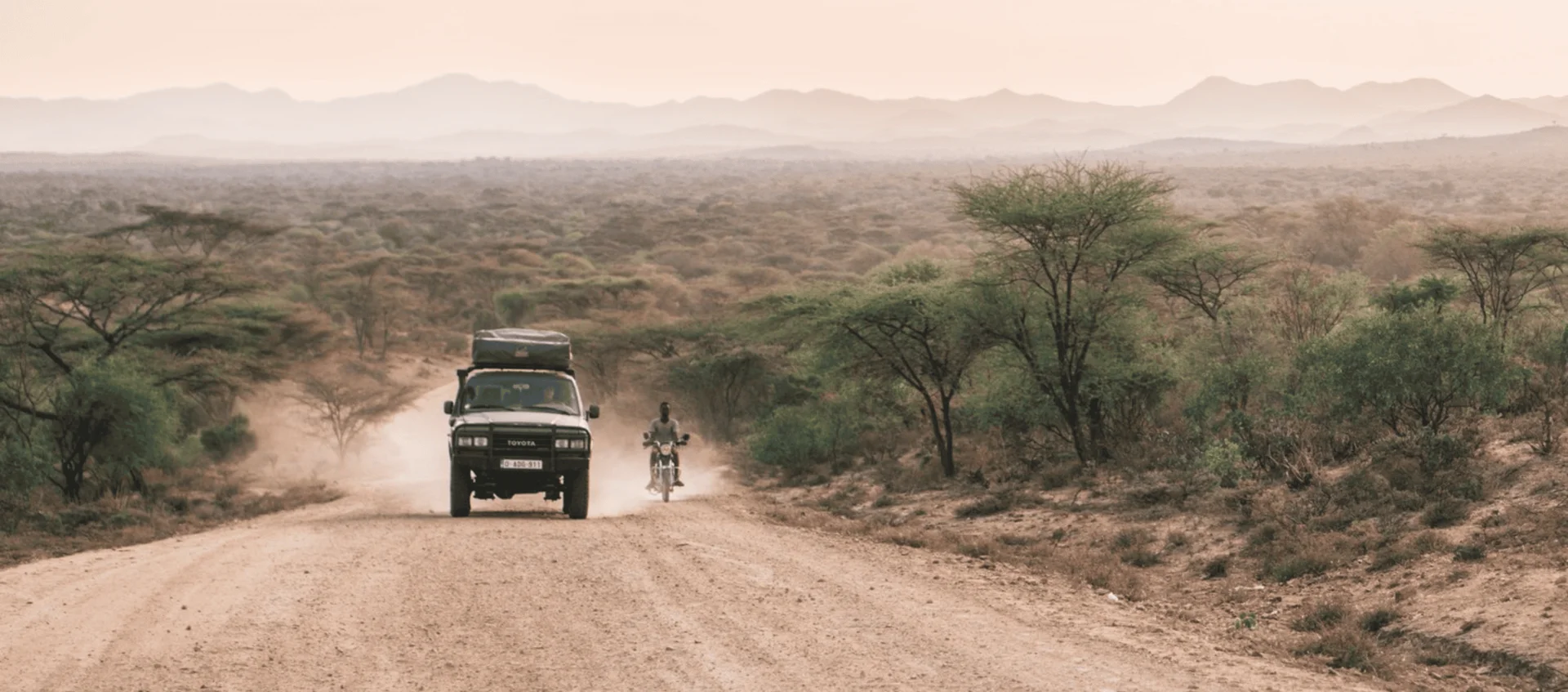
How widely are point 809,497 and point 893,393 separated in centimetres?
660

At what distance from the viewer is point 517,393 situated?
1975 centimetres

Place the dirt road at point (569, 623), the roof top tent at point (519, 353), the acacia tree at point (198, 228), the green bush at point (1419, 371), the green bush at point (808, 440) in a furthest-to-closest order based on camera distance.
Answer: the acacia tree at point (198, 228) < the green bush at point (808, 440) < the roof top tent at point (519, 353) < the green bush at point (1419, 371) < the dirt road at point (569, 623)

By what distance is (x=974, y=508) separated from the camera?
2219 centimetres

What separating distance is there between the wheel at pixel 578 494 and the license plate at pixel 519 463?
0.77m

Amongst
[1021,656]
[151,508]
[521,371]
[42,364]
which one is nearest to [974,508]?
[521,371]

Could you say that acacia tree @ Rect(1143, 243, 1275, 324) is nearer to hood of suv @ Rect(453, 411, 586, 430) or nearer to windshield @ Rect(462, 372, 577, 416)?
windshield @ Rect(462, 372, 577, 416)

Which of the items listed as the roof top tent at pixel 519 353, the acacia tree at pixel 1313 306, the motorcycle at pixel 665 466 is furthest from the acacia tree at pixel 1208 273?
the roof top tent at pixel 519 353

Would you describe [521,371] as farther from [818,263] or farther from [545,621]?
[818,263]

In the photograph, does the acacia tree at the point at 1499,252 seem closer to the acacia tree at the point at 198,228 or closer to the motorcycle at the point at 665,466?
the motorcycle at the point at 665,466

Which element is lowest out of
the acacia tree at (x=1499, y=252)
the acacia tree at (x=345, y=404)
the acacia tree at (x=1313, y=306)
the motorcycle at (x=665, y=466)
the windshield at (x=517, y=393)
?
the acacia tree at (x=345, y=404)

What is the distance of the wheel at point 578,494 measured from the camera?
1933cm

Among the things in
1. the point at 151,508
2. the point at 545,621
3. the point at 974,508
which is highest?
the point at 545,621

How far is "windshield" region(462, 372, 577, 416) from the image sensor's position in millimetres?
19594

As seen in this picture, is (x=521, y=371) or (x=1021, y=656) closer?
(x=1021, y=656)
